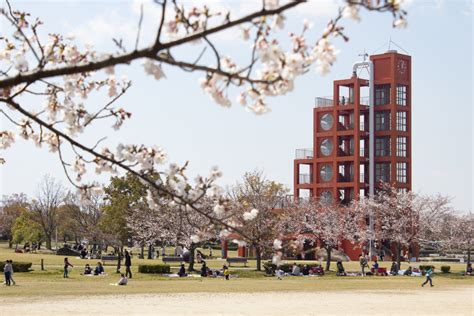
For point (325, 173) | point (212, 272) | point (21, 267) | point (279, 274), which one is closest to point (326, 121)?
point (325, 173)

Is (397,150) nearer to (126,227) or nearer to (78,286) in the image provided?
(126,227)

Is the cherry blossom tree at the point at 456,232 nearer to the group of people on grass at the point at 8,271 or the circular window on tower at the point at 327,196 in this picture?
the circular window on tower at the point at 327,196

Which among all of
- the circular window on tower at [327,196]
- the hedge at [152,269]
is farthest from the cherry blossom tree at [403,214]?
the hedge at [152,269]

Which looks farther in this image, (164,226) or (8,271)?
(164,226)

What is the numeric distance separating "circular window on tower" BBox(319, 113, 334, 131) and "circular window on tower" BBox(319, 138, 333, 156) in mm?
1363

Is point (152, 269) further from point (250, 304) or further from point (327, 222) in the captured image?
point (327, 222)

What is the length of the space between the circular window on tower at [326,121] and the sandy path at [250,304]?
184ft

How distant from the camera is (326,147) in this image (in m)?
90.1

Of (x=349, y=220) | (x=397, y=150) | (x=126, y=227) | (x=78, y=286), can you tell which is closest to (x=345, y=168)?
(x=397, y=150)

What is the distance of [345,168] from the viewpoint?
9075 cm

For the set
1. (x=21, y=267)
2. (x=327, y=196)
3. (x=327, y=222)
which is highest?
(x=327, y=196)

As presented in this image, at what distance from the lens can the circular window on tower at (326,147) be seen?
89744 millimetres

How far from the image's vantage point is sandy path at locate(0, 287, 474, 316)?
966 inches

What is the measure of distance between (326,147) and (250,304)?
63592 mm
